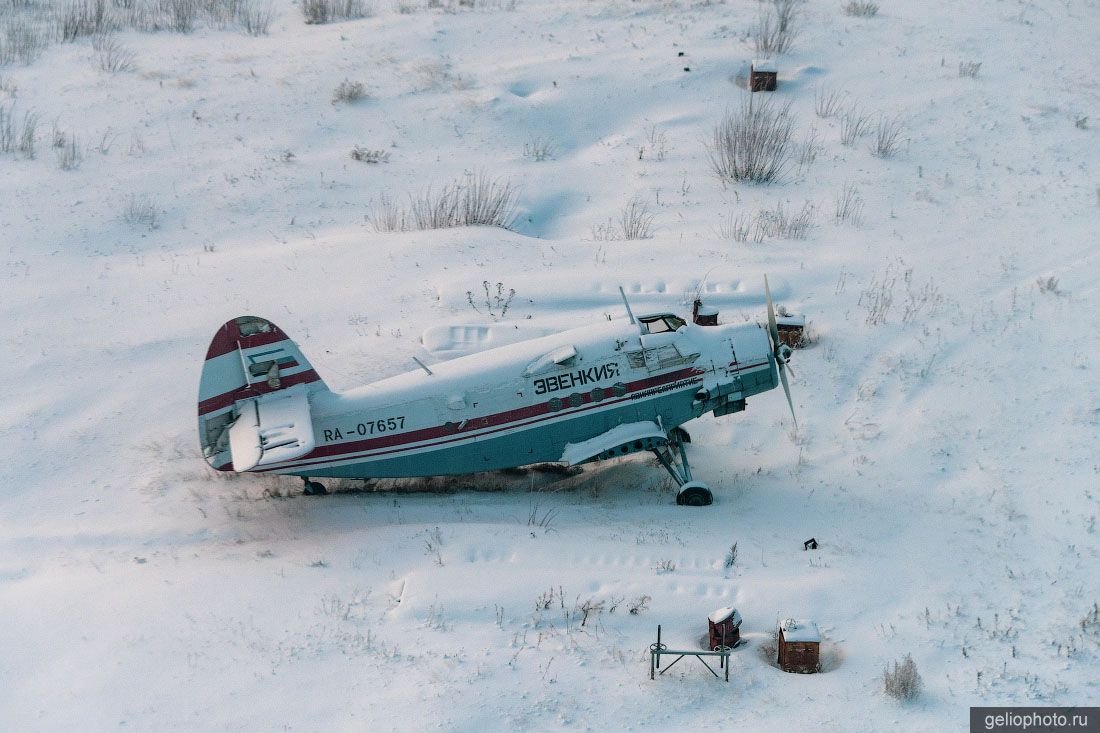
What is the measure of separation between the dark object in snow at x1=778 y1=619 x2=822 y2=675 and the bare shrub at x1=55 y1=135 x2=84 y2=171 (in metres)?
21.0

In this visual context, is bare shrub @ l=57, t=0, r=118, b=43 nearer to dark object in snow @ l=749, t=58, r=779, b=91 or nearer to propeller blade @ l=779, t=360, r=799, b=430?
dark object in snow @ l=749, t=58, r=779, b=91

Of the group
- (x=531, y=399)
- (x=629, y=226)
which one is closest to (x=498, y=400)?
(x=531, y=399)

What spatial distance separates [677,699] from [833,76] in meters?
22.8

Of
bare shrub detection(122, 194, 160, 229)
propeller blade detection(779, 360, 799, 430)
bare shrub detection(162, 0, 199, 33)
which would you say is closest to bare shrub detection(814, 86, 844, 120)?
propeller blade detection(779, 360, 799, 430)

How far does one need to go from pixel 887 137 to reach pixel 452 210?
11.6 m

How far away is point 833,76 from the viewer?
29.1 m

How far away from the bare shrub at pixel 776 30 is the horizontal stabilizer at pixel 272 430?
2129 centimetres

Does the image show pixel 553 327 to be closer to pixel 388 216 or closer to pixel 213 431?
pixel 388 216

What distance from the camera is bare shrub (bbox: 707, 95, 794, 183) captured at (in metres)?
24.1

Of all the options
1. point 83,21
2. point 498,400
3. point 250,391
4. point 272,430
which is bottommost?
point 498,400

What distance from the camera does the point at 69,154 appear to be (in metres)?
24.9

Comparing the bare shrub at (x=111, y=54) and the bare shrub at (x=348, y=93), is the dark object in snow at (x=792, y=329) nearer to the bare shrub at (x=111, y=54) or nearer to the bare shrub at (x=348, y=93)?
the bare shrub at (x=348, y=93)

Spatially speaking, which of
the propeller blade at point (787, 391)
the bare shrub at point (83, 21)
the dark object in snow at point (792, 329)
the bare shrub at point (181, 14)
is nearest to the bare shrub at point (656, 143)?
the dark object in snow at point (792, 329)

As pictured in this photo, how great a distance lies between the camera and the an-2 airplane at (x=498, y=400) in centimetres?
1418
